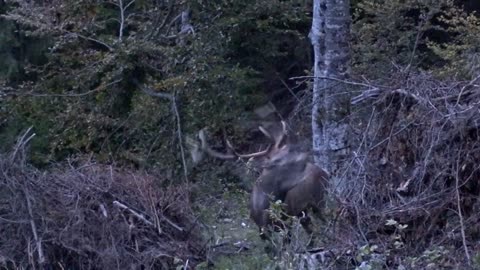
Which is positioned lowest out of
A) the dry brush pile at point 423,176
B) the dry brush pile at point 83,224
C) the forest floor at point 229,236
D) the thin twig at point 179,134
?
the thin twig at point 179,134

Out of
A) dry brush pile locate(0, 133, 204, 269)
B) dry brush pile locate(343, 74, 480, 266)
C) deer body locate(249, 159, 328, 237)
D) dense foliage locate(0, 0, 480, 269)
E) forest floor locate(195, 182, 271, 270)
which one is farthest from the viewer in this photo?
deer body locate(249, 159, 328, 237)

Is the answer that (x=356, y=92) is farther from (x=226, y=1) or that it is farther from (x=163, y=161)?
(x=226, y=1)

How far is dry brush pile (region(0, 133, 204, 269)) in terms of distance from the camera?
10.5m

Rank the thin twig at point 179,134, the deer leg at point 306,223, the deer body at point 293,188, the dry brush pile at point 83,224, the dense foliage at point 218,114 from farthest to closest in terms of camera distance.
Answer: the thin twig at point 179,134
the deer body at point 293,188
the dry brush pile at point 83,224
the deer leg at point 306,223
the dense foliage at point 218,114

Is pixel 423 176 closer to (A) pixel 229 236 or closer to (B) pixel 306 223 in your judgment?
(B) pixel 306 223

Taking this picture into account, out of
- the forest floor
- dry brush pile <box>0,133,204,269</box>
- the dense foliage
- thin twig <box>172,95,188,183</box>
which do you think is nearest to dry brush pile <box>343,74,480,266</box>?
the dense foliage

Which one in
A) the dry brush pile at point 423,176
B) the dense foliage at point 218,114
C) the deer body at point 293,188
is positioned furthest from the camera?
the deer body at point 293,188

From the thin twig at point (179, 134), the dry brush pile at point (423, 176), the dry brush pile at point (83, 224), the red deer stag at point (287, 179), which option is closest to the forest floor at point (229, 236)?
the dry brush pile at point (83, 224)

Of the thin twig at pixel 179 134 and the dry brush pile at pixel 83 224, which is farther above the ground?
the dry brush pile at pixel 83 224

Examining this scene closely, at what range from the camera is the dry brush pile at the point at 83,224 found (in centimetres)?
1046

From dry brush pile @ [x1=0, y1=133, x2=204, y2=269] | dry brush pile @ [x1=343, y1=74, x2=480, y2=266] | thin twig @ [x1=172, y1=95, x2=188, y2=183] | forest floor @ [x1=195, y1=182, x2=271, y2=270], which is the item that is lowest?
thin twig @ [x1=172, y1=95, x2=188, y2=183]

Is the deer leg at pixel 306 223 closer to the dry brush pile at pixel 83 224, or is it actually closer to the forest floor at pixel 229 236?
the forest floor at pixel 229 236

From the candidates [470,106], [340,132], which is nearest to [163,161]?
[340,132]

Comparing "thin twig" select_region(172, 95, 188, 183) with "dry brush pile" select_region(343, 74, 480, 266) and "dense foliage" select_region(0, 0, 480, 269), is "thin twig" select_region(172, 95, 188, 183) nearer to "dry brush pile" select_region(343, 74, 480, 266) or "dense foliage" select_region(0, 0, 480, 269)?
"dense foliage" select_region(0, 0, 480, 269)
